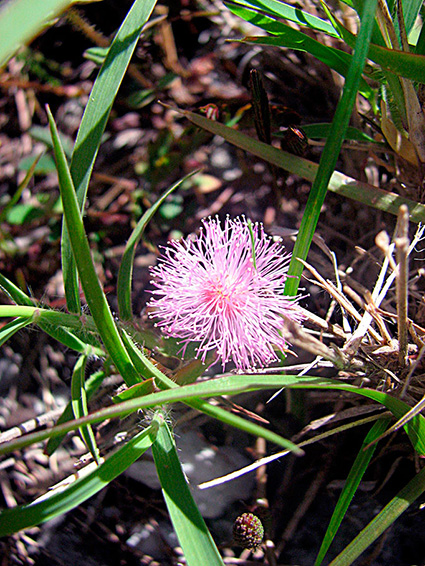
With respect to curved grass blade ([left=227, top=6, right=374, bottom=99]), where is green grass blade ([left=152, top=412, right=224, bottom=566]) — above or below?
below

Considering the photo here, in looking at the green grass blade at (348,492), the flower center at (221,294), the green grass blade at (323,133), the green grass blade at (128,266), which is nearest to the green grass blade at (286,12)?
the green grass blade at (323,133)

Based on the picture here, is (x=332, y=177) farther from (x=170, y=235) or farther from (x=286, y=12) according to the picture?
(x=170, y=235)

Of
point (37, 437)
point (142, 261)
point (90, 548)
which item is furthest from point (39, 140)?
point (90, 548)

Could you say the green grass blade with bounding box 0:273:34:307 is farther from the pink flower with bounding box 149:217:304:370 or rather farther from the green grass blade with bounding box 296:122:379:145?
the green grass blade with bounding box 296:122:379:145

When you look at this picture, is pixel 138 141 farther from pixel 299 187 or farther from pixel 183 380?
pixel 183 380

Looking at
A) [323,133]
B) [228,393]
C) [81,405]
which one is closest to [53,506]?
[81,405]

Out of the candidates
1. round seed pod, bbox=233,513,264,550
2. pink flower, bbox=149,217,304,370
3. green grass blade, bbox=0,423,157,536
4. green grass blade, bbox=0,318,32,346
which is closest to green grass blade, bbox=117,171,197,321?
pink flower, bbox=149,217,304,370
